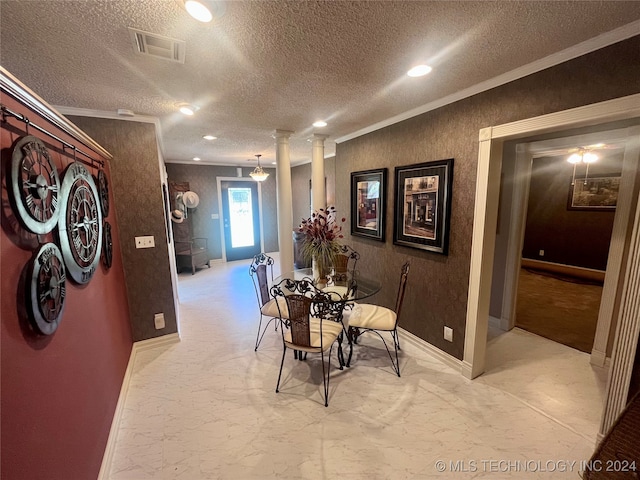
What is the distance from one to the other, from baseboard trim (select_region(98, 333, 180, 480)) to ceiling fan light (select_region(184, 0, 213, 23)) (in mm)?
2390

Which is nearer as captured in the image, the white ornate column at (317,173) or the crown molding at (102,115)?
the crown molding at (102,115)

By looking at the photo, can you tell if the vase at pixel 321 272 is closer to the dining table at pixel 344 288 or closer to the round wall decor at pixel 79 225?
the dining table at pixel 344 288

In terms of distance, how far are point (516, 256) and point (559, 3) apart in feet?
8.61

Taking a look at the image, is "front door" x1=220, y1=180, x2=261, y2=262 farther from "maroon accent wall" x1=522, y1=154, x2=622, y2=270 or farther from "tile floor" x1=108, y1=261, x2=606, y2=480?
"maroon accent wall" x1=522, y1=154, x2=622, y2=270

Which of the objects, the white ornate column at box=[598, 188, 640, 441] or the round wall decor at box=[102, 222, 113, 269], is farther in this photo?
the round wall decor at box=[102, 222, 113, 269]

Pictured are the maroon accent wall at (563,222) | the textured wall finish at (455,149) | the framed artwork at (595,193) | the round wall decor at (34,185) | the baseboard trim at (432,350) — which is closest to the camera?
the round wall decor at (34,185)

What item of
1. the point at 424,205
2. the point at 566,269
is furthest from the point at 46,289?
the point at 566,269

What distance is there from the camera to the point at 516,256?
3152 millimetres

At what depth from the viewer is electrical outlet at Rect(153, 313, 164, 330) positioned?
9.61 feet

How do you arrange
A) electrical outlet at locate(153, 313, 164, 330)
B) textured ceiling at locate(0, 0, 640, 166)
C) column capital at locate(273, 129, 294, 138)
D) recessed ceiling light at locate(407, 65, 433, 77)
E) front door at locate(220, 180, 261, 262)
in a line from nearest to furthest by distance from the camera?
textured ceiling at locate(0, 0, 640, 166) < recessed ceiling light at locate(407, 65, 433, 77) < electrical outlet at locate(153, 313, 164, 330) < column capital at locate(273, 129, 294, 138) < front door at locate(220, 180, 261, 262)

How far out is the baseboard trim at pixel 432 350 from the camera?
248 centimetres

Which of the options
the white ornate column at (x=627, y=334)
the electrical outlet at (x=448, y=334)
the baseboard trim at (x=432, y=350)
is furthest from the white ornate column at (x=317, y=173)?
the white ornate column at (x=627, y=334)

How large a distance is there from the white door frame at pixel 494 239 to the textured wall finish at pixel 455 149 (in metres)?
0.06

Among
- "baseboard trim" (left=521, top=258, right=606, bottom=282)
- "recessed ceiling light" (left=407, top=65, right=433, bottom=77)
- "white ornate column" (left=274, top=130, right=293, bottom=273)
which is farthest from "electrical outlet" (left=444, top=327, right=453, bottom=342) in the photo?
"baseboard trim" (left=521, top=258, right=606, bottom=282)
